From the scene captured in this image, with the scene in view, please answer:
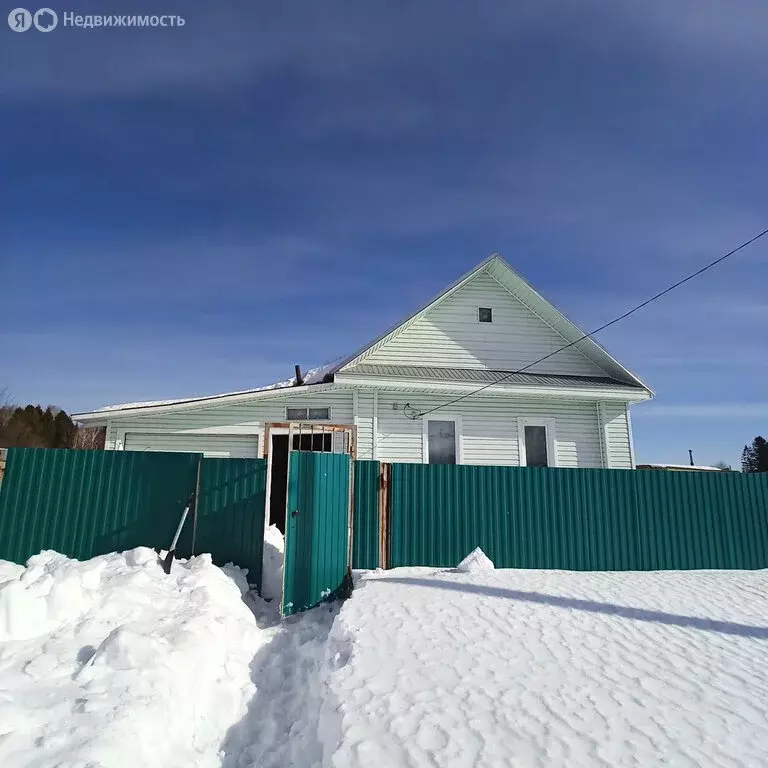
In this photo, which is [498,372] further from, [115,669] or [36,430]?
[36,430]

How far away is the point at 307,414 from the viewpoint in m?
12.8

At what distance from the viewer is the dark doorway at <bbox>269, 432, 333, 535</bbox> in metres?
12.1

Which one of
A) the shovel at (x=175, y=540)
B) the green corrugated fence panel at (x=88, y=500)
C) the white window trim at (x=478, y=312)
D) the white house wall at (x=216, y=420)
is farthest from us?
the white window trim at (x=478, y=312)

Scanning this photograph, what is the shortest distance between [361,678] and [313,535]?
112 inches

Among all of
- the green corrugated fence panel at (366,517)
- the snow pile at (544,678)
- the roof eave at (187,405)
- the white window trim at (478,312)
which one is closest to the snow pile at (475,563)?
the snow pile at (544,678)

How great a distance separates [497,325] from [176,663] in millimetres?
12131

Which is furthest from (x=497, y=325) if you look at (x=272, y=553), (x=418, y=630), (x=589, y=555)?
(x=418, y=630)

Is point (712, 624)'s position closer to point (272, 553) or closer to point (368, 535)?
point (368, 535)

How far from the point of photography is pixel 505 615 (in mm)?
6375

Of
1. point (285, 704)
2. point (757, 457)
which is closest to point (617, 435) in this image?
point (285, 704)

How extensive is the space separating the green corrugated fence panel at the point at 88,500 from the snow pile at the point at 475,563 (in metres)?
4.59

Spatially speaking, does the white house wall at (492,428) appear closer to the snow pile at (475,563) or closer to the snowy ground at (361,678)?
the snow pile at (475,563)

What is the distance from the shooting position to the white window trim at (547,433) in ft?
44.3

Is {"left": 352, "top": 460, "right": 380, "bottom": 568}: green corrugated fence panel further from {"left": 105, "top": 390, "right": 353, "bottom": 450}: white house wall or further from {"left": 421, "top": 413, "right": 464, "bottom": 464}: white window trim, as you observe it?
{"left": 421, "top": 413, "right": 464, "bottom": 464}: white window trim
